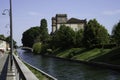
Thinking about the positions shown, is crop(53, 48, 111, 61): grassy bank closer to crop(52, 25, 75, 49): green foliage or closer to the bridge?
crop(52, 25, 75, 49): green foliage

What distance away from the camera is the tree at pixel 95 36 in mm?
83812

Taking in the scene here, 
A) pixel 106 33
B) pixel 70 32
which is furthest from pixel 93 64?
pixel 70 32

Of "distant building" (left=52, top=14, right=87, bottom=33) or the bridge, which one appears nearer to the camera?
the bridge

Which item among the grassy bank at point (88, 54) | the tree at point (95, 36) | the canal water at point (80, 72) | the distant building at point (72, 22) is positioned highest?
the distant building at point (72, 22)

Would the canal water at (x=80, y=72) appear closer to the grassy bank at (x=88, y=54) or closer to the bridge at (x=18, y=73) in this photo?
the bridge at (x=18, y=73)

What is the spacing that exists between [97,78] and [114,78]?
199 cm

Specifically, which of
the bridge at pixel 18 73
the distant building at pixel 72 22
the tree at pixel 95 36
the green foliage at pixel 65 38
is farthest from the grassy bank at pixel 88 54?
the distant building at pixel 72 22

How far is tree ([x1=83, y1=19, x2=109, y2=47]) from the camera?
275 ft

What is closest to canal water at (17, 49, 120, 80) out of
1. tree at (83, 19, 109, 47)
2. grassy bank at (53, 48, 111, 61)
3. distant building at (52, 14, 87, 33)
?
grassy bank at (53, 48, 111, 61)

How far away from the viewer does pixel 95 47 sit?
3255 inches

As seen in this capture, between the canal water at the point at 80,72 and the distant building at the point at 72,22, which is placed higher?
the distant building at the point at 72,22

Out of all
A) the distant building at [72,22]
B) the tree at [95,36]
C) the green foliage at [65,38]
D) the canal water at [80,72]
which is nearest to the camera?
the canal water at [80,72]

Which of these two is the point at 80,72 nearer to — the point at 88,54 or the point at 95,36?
the point at 88,54

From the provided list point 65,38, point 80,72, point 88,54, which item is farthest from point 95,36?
point 80,72
